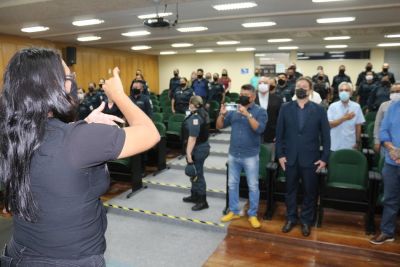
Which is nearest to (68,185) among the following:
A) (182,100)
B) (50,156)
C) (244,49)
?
(50,156)

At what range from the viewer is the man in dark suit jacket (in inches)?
137

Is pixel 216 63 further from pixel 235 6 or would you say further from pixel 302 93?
pixel 302 93

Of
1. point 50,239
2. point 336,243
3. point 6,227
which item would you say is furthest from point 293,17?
point 50,239

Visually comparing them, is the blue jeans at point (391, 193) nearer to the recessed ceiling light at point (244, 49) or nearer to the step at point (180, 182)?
the step at point (180, 182)

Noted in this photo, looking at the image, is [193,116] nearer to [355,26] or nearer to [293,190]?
[293,190]

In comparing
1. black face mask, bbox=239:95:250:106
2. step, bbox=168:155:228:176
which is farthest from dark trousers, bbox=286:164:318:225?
step, bbox=168:155:228:176

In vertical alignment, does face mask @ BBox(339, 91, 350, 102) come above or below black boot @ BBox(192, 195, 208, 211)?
above

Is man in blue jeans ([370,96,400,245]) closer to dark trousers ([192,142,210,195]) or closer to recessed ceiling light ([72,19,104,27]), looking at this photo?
dark trousers ([192,142,210,195])

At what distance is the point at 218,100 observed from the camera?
28.9 ft

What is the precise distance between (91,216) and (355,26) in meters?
8.81

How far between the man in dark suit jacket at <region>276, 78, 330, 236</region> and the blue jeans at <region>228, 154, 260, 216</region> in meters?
0.33

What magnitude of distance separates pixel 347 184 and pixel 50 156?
3.63 m

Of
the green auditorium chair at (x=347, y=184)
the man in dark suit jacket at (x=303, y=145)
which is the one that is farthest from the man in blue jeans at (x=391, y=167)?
the man in dark suit jacket at (x=303, y=145)

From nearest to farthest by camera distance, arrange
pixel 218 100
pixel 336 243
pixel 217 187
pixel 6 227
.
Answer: pixel 6 227
pixel 336 243
pixel 217 187
pixel 218 100
